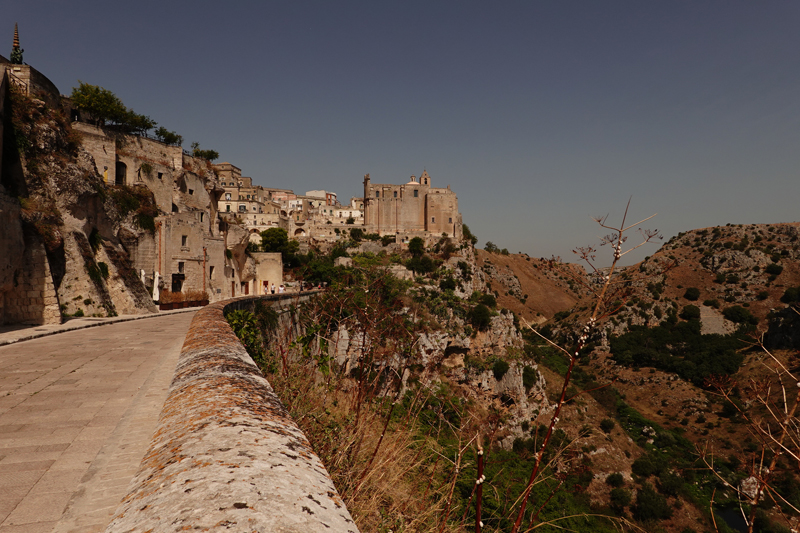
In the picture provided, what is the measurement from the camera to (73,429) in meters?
3.79

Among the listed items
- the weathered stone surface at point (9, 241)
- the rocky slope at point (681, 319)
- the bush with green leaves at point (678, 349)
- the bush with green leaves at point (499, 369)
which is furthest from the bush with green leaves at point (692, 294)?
the weathered stone surface at point (9, 241)

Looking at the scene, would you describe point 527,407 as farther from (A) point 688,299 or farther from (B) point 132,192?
(A) point 688,299

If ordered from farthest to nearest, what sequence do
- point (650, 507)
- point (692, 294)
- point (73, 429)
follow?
1. point (692, 294)
2. point (650, 507)
3. point (73, 429)

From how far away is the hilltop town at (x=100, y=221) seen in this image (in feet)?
39.3

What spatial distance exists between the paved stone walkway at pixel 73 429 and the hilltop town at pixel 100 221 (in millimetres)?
6213

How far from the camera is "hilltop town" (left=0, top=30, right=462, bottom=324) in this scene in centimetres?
1197

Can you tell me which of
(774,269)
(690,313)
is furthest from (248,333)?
(774,269)

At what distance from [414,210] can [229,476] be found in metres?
65.3

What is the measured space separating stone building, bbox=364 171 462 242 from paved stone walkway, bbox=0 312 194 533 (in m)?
58.8

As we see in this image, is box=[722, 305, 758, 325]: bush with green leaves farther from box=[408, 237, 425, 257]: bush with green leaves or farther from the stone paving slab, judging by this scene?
the stone paving slab

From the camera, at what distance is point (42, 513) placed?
246cm

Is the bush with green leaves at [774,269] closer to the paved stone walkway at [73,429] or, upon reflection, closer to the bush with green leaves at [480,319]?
the bush with green leaves at [480,319]

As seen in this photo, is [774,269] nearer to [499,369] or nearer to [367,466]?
[499,369]

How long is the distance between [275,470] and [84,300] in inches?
650
